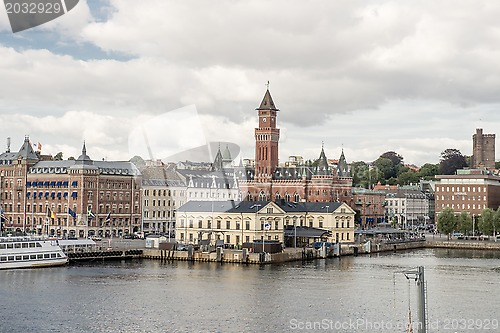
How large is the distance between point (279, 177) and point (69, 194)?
121ft

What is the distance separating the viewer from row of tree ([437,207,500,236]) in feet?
420

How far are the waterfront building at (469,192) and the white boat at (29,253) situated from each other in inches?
3536

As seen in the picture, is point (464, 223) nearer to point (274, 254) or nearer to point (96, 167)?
point (274, 254)

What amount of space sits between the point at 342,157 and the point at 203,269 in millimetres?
62130

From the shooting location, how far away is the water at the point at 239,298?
49094 millimetres

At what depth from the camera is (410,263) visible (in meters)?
88.7

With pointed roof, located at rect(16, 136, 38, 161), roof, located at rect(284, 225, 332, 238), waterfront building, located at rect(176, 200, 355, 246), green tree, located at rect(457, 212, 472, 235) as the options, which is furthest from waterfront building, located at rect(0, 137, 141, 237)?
green tree, located at rect(457, 212, 472, 235)

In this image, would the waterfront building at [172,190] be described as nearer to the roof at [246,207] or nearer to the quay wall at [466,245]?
the roof at [246,207]

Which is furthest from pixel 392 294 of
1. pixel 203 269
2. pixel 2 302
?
pixel 2 302

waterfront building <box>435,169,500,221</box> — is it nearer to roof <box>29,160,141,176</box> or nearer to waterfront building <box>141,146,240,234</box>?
waterfront building <box>141,146,240,234</box>

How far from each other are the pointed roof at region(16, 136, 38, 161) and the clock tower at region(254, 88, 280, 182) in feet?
125

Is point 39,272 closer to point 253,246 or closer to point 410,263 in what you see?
point 253,246

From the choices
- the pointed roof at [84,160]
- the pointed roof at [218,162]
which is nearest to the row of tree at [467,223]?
the pointed roof at [218,162]

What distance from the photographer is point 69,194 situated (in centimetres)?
12000
